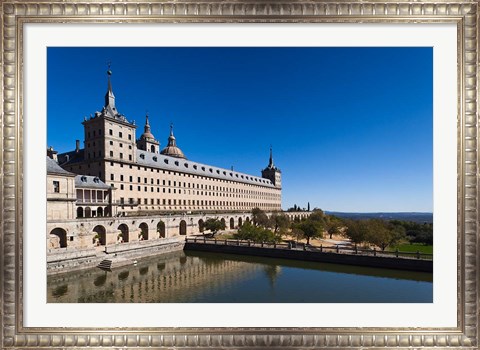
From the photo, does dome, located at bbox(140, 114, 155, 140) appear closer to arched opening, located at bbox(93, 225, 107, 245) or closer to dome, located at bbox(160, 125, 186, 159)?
dome, located at bbox(160, 125, 186, 159)

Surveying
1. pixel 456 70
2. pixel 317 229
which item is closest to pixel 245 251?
pixel 317 229

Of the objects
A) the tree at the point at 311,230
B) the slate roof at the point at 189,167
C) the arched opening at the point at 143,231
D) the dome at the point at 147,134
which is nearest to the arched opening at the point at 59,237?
the arched opening at the point at 143,231

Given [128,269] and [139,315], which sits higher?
[139,315]

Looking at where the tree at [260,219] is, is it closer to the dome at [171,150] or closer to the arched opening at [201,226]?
the arched opening at [201,226]

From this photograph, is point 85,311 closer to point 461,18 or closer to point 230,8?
point 230,8

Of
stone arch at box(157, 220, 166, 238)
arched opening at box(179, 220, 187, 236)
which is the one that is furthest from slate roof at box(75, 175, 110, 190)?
arched opening at box(179, 220, 187, 236)
